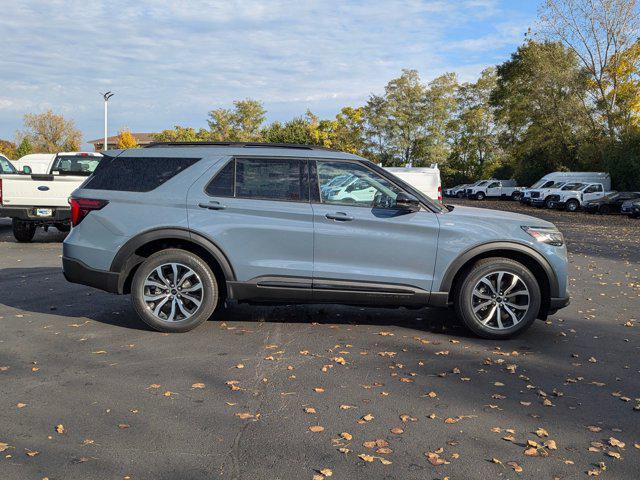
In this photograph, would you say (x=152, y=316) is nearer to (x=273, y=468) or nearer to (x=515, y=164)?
(x=273, y=468)

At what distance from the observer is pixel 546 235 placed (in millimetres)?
6219

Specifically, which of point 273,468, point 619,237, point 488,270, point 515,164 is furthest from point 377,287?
point 515,164

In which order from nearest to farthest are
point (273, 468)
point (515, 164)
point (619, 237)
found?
point (273, 468)
point (619, 237)
point (515, 164)

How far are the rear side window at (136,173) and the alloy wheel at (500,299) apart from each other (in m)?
3.11

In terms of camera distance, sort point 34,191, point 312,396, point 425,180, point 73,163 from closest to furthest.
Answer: point 312,396, point 34,191, point 73,163, point 425,180

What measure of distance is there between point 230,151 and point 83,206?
5.14 feet

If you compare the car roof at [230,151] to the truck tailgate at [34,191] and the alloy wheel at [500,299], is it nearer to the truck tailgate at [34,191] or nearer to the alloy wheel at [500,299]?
the alloy wheel at [500,299]

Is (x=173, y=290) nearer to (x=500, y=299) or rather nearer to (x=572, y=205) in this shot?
(x=500, y=299)

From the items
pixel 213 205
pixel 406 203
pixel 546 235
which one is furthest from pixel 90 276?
pixel 546 235

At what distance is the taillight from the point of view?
6.30 metres

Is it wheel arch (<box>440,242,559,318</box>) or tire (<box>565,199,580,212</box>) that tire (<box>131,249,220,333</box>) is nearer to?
wheel arch (<box>440,242,559,318</box>)

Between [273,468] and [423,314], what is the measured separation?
421 centimetres

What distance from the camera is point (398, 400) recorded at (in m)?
4.48

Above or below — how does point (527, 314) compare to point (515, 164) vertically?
below
